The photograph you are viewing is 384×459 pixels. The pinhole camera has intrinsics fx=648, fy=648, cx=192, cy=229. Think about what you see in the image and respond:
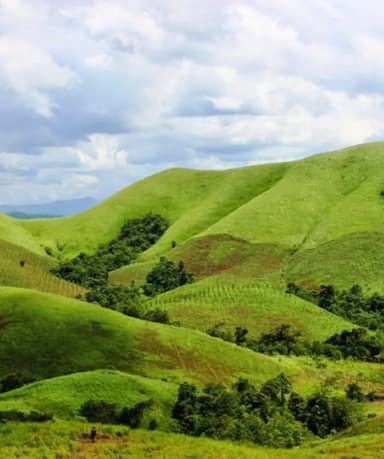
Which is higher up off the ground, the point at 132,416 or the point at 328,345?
the point at 132,416

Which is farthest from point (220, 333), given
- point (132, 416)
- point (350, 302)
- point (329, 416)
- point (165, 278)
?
point (165, 278)

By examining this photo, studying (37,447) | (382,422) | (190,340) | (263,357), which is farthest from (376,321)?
(37,447)

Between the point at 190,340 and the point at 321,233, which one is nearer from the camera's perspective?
the point at 190,340

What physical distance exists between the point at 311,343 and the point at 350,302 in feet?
99.2

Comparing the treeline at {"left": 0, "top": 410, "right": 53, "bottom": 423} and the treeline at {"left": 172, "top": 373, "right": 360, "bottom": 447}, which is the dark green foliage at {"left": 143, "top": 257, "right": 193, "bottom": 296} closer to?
the treeline at {"left": 172, "top": 373, "right": 360, "bottom": 447}

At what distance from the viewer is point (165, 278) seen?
18400cm

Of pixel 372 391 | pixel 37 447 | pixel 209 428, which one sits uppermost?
pixel 37 447

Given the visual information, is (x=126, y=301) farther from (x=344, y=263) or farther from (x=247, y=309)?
(x=344, y=263)

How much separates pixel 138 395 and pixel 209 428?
12401mm

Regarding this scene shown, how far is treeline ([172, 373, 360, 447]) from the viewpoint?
178 feet

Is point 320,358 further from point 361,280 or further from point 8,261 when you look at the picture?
point 8,261

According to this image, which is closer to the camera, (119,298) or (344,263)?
(119,298)

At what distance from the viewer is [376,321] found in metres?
139

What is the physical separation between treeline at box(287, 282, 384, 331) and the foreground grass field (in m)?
113
